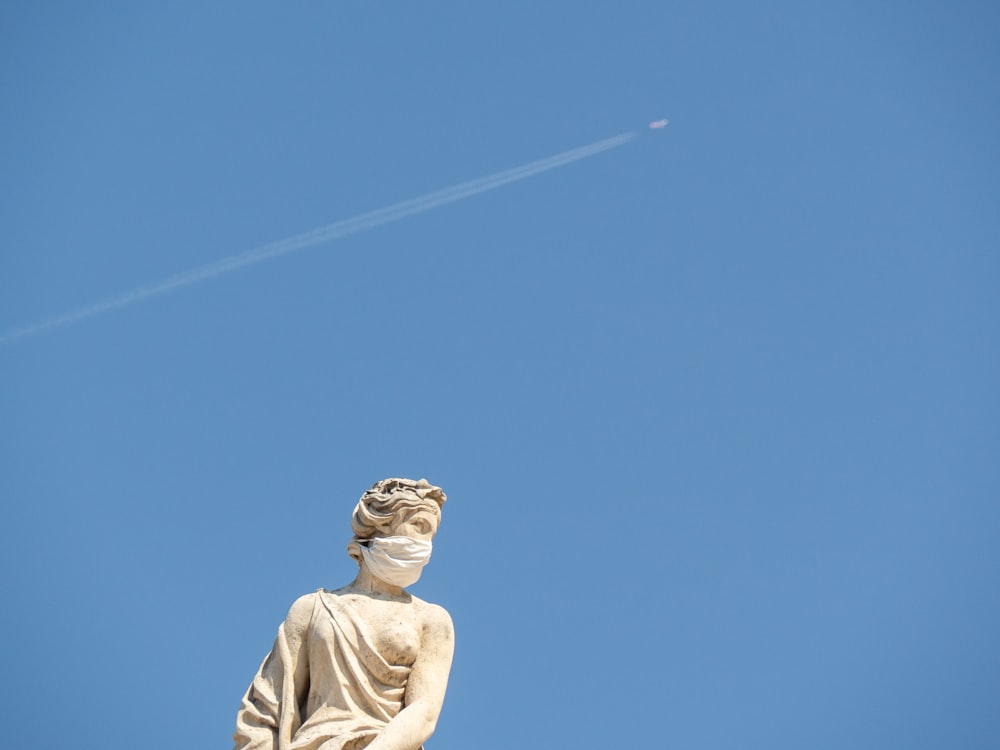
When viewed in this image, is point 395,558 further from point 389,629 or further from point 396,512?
point 389,629

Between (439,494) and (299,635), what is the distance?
7.14 feet

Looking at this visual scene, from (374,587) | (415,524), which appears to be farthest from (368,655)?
(415,524)

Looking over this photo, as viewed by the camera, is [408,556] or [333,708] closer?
[333,708]

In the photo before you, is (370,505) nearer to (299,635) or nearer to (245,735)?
(299,635)

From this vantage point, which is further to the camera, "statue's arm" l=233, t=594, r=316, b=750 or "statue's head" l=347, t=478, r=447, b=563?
"statue's head" l=347, t=478, r=447, b=563

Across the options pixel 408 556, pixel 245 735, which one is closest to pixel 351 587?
pixel 408 556

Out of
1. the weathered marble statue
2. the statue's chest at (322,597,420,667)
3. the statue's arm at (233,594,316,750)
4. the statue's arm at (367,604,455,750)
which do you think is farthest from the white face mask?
the statue's arm at (233,594,316,750)

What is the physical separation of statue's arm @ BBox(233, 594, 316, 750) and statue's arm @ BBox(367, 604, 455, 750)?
1.02 meters

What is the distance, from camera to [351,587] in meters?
14.2

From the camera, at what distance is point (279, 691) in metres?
13.3

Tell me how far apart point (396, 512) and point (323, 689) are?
6.69 ft

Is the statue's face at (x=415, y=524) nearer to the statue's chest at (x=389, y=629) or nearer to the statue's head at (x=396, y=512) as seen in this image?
the statue's head at (x=396, y=512)

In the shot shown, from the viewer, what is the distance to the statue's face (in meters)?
14.1

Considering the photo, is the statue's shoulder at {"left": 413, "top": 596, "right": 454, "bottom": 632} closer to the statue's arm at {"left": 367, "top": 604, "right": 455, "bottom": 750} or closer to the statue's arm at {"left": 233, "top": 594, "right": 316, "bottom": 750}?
the statue's arm at {"left": 367, "top": 604, "right": 455, "bottom": 750}
